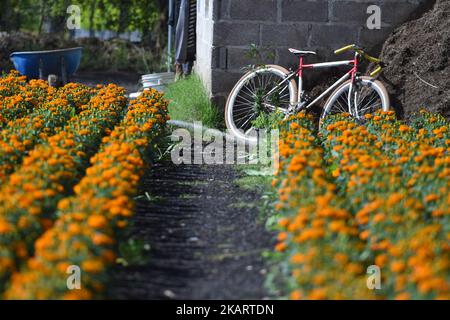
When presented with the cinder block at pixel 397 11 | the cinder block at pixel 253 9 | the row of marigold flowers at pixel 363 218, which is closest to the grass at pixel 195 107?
the cinder block at pixel 253 9

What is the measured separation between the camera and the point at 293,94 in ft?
27.6

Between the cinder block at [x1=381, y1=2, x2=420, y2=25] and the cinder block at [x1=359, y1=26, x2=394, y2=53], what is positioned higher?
the cinder block at [x1=381, y1=2, x2=420, y2=25]

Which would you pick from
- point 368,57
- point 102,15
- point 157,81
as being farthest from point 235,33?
point 102,15

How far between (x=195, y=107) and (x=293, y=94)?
1.12m

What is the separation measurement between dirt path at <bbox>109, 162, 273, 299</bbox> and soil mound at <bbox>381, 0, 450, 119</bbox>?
6.75 feet

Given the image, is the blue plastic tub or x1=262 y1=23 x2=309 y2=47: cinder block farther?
the blue plastic tub

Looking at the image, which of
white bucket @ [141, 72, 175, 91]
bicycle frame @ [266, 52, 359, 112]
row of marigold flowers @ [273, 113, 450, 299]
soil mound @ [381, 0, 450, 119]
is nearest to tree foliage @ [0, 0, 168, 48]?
white bucket @ [141, 72, 175, 91]

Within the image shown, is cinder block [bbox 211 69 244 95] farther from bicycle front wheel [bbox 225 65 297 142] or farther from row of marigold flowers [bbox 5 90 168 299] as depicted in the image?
row of marigold flowers [bbox 5 90 168 299]

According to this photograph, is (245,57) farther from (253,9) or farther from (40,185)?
(40,185)

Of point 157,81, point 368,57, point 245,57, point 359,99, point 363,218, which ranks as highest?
point 157,81

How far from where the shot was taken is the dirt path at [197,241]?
4.46 metres

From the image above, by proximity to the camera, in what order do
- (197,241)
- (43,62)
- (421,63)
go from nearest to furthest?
(197,241) → (421,63) → (43,62)

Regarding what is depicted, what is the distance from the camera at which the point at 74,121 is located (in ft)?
22.3

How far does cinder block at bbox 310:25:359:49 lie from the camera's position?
8.84m
